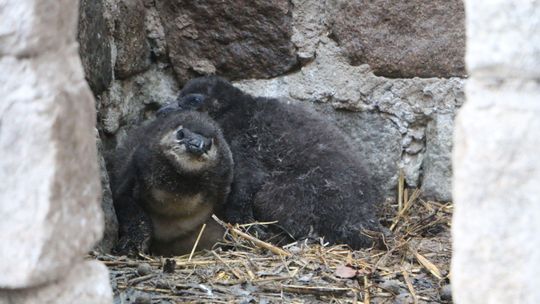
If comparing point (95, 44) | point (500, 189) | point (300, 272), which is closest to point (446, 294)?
point (300, 272)

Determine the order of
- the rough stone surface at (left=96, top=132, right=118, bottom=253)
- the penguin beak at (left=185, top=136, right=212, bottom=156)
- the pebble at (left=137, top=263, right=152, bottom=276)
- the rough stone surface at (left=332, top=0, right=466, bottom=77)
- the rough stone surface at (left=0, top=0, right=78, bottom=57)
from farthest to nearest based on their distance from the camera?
the rough stone surface at (left=332, top=0, right=466, bottom=77), the penguin beak at (left=185, top=136, right=212, bottom=156), the rough stone surface at (left=96, top=132, right=118, bottom=253), the pebble at (left=137, top=263, right=152, bottom=276), the rough stone surface at (left=0, top=0, right=78, bottom=57)

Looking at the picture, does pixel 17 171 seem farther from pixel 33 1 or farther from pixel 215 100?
pixel 215 100

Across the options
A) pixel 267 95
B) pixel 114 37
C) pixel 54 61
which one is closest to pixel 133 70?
pixel 114 37

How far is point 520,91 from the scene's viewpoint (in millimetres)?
1988

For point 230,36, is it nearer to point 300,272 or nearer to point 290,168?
point 290,168

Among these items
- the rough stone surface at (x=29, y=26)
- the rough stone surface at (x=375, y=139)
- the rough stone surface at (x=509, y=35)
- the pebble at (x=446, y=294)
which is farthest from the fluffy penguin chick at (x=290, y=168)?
the rough stone surface at (x=29, y=26)

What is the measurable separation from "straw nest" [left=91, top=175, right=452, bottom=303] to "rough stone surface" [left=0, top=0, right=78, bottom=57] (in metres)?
1.09

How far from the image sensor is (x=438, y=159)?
3.95m

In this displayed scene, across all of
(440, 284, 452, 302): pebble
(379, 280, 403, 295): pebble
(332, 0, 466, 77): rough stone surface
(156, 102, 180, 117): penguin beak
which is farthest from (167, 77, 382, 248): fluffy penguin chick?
(440, 284, 452, 302): pebble

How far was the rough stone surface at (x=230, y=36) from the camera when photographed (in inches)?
158

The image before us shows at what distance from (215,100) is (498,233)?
7.22 ft

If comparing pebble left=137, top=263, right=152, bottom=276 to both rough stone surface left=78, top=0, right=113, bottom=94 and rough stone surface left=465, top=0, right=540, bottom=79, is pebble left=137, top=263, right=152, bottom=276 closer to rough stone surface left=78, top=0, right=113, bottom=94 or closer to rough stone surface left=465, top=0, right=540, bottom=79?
rough stone surface left=78, top=0, right=113, bottom=94

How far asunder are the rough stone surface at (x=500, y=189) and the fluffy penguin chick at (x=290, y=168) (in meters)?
1.62

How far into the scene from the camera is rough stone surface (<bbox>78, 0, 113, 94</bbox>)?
352cm
